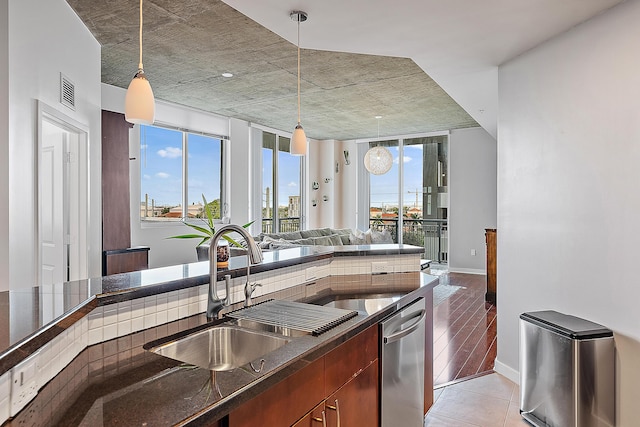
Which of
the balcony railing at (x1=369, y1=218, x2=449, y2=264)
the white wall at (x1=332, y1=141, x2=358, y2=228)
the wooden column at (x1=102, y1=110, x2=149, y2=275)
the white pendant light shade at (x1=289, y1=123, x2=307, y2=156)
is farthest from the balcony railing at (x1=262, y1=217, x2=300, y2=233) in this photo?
the white pendant light shade at (x1=289, y1=123, x2=307, y2=156)

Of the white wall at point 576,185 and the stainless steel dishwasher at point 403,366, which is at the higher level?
the white wall at point 576,185

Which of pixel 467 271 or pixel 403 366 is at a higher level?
pixel 403 366

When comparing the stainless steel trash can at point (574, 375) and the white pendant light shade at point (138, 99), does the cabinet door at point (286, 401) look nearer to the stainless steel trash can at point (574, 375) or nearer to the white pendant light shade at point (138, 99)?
the white pendant light shade at point (138, 99)

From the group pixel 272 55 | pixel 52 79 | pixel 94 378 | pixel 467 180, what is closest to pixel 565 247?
pixel 94 378

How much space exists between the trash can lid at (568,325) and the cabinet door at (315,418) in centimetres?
171

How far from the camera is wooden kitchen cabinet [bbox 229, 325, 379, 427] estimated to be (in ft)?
3.64

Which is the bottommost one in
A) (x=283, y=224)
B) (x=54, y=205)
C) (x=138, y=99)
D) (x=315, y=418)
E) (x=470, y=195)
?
(x=315, y=418)

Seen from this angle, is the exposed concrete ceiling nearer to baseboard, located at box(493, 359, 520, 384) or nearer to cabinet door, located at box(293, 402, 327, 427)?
cabinet door, located at box(293, 402, 327, 427)

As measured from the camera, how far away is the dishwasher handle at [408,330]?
183 cm

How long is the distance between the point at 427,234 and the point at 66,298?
801 cm

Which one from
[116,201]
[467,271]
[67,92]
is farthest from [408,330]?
[467,271]

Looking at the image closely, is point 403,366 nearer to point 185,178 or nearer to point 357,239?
point 357,239

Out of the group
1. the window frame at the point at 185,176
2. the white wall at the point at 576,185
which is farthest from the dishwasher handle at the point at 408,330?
the window frame at the point at 185,176

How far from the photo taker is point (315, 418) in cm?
133
